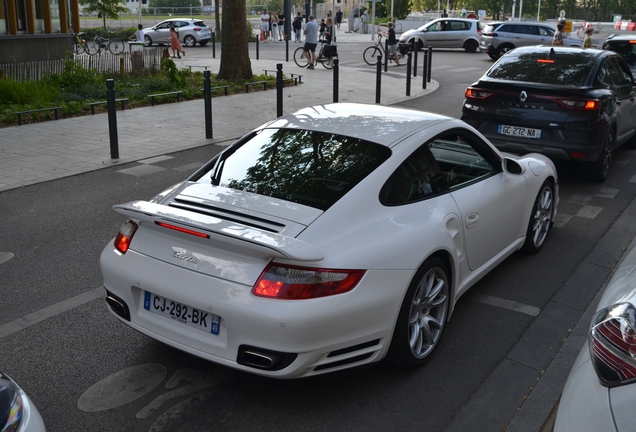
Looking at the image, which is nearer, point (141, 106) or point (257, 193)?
point (257, 193)

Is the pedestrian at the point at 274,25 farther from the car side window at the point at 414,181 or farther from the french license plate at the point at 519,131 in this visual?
the car side window at the point at 414,181

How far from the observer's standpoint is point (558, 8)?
8256 cm

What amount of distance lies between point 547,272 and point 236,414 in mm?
3294

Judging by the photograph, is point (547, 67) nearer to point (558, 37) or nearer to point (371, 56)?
point (558, 37)

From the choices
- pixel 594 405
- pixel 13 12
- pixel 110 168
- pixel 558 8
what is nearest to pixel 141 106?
pixel 110 168

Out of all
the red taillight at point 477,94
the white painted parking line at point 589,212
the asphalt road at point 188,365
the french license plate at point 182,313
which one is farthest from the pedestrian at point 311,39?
the french license plate at point 182,313

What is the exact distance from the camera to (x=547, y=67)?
8961mm

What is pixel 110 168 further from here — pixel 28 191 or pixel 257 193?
pixel 257 193

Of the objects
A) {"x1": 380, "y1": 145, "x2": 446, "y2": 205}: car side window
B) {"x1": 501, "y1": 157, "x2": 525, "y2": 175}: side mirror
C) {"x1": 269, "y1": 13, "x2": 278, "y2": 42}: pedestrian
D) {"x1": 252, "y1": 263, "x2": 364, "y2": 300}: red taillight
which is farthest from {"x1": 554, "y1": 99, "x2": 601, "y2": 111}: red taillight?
{"x1": 269, "y1": 13, "x2": 278, "y2": 42}: pedestrian

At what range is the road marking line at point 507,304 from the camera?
203 inches

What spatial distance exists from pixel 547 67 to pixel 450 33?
1043 inches

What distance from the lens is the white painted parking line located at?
7597 mm

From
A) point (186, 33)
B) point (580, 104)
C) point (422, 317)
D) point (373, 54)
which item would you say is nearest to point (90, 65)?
point (580, 104)

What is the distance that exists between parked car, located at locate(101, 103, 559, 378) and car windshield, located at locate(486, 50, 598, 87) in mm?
4249
